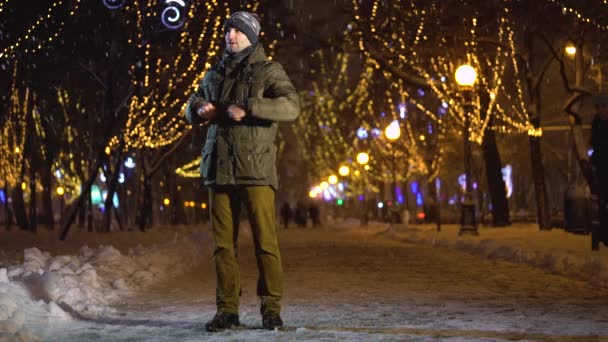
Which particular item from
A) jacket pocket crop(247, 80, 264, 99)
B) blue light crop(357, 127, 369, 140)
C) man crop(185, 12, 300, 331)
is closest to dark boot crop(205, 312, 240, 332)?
man crop(185, 12, 300, 331)

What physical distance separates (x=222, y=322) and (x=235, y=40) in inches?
76.2

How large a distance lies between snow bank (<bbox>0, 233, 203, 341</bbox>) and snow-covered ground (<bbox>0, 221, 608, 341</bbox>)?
0.6 inches

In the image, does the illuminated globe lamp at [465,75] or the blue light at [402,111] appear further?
the blue light at [402,111]

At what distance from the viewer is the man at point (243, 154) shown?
632 centimetres

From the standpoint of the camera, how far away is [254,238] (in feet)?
21.4

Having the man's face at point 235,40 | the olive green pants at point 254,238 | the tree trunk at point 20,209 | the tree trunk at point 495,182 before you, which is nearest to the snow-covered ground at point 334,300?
the olive green pants at point 254,238

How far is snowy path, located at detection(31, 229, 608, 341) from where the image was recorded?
6.07 m

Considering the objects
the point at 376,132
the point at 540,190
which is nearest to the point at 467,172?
the point at 540,190

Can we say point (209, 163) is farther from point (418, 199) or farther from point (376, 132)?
point (418, 199)

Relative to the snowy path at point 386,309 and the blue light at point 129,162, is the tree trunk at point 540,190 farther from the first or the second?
the blue light at point 129,162

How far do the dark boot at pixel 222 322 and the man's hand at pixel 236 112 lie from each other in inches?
51.0


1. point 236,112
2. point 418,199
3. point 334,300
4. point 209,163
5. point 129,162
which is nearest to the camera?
point 236,112

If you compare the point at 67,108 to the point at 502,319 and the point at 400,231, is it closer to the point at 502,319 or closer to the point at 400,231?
the point at 400,231

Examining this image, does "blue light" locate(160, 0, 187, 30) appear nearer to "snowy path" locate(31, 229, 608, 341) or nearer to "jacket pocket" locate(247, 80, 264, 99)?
"snowy path" locate(31, 229, 608, 341)
